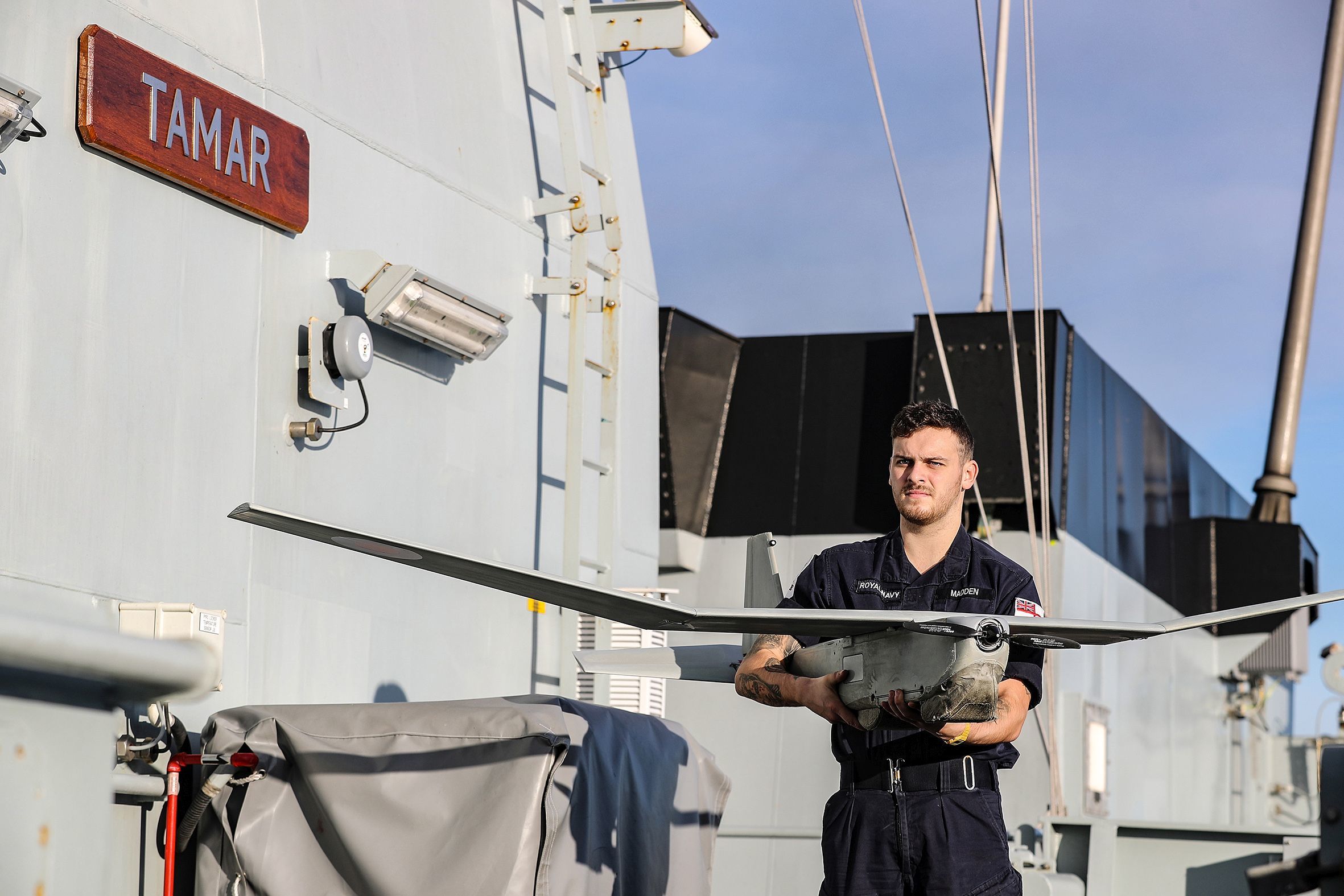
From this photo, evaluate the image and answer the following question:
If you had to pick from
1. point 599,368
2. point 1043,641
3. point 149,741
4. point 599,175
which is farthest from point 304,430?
point 1043,641

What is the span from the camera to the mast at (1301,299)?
13.8 meters

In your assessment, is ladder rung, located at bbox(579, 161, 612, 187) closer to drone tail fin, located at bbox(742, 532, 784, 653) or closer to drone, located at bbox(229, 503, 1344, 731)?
drone tail fin, located at bbox(742, 532, 784, 653)

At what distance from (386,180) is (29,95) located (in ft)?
6.26

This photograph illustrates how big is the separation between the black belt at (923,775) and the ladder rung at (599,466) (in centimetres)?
341

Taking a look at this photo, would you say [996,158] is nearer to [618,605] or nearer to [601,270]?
[601,270]

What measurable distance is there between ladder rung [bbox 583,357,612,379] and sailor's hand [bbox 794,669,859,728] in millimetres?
3663

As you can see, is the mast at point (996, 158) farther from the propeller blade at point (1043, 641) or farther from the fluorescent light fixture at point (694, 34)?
the propeller blade at point (1043, 641)

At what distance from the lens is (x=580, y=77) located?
7.02 meters

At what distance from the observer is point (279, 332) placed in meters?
5.10

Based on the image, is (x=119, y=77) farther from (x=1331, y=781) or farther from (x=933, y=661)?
(x=1331, y=781)

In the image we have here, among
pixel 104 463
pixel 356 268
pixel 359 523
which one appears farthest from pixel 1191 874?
pixel 104 463

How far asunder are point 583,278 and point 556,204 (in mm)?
373

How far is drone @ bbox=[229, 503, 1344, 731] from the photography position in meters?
3.05

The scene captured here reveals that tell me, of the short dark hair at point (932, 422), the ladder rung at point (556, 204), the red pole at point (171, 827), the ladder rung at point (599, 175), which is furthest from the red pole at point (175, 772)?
the ladder rung at point (599, 175)
